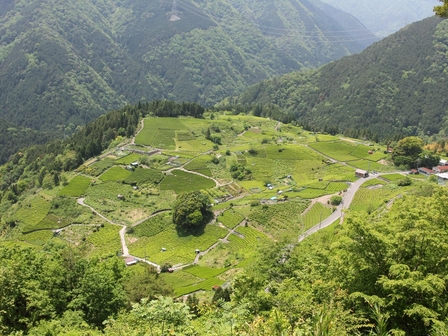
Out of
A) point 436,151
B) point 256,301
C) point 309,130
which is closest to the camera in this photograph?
point 256,301

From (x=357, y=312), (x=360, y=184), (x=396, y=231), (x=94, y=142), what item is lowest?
(x=94, y=142)

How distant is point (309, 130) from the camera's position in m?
138

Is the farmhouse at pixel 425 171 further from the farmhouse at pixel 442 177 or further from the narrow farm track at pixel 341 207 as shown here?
the narrow farm track at pixel 341 207

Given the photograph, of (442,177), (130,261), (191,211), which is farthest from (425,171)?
(130,261)

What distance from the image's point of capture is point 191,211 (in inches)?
2689

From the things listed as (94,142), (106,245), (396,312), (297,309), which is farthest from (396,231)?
(94,142)

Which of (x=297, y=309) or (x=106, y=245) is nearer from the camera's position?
(x=297, y=309)

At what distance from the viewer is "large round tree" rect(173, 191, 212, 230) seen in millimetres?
67688

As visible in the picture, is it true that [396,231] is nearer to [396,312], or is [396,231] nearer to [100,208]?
[396,312]

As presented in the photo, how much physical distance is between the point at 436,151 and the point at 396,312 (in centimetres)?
10886

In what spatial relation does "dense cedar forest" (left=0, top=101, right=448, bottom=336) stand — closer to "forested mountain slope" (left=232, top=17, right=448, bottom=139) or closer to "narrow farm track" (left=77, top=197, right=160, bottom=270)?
"narrow farm track" (left=77, top=197, right=160, bottom=270)

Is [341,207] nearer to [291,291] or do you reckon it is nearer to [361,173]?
[361,173]

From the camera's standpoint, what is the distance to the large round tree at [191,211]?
222 feet

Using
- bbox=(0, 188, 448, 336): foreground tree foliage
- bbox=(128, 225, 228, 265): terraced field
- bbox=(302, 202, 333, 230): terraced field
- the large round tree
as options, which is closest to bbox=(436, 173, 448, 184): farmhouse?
bbox=(302, 202, 333, 230): terraced field
